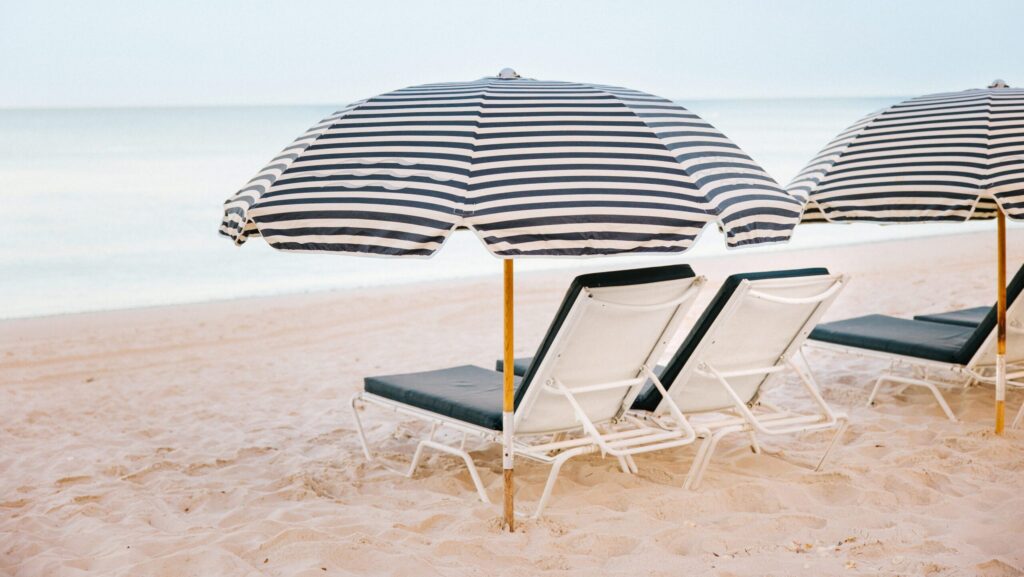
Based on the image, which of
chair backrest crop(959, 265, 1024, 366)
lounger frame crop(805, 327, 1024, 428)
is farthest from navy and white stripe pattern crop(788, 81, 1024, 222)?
lounger frame crop(805, 327, 1024, 428)

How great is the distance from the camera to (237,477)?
16.6 feet

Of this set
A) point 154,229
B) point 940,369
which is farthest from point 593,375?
point 154,229

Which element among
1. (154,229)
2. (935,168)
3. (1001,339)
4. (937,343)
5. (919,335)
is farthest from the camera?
(154,229)

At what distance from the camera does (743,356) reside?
462 centimetres

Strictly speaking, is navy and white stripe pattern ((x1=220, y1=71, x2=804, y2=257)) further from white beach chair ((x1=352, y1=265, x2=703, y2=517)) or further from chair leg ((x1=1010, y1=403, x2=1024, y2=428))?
chair leg ((x1=1010, y1=403, x2=1024, y2=428))

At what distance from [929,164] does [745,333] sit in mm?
1431

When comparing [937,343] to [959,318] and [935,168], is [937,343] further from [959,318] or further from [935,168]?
[935,168]

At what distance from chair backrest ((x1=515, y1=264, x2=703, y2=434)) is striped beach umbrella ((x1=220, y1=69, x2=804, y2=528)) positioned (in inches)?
8.3

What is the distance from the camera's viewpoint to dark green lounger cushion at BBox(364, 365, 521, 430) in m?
4.43

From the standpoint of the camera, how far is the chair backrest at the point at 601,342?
3.98 m

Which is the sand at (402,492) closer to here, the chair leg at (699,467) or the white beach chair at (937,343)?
the chair leg at (699,467)

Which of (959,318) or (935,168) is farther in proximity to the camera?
(959,318)

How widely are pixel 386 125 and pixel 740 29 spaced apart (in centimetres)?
4470

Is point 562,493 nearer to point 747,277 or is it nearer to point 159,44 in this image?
point 747,277
